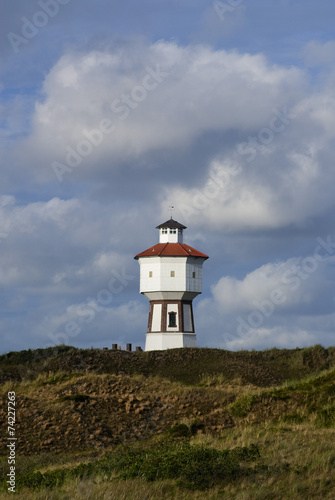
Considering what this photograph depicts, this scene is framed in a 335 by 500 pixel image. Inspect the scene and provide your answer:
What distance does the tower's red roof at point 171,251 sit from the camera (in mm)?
65938

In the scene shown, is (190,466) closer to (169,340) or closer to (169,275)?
(169,340)

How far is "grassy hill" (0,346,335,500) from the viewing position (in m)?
15.0

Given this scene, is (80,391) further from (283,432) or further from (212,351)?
(212,351)

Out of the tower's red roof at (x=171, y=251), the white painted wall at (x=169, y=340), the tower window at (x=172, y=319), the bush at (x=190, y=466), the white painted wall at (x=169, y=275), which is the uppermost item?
the tower's red roof at (x=171, y=251)

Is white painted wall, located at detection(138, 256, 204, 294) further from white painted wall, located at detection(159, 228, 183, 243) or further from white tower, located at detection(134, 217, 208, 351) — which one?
white painted wall, located at detection(159, 228, 183, 243)

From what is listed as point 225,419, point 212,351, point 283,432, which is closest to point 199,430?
point 225,419

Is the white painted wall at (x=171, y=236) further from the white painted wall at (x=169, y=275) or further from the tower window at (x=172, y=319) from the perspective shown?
the tower window at (x=172, y=319)

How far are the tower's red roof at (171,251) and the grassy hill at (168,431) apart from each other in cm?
2088

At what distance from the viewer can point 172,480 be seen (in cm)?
1541

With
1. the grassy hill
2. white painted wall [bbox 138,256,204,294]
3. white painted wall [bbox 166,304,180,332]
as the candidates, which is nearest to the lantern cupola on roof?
white painted wall [bbox 138,256,204,294]

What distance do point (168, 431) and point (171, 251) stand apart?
1685 inches

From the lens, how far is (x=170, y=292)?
6538cm

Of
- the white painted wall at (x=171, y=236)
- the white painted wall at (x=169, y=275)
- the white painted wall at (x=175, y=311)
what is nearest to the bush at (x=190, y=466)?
the white painted wall at (x=175, y=311)

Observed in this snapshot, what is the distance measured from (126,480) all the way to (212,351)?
32938 mm
